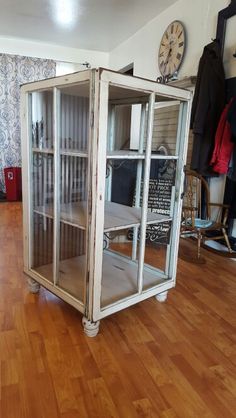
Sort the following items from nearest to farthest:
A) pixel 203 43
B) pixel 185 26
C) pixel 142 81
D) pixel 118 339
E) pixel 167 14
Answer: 1. pixel 142 81
2. pixel 118 339
3. pixel 203 43
4. pixel 185 26
5. pixel 167 14

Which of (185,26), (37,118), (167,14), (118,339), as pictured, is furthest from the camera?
(167,14)

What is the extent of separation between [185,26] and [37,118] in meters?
2.29

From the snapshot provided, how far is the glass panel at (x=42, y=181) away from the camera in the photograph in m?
1.73

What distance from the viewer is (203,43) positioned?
2.95 metres

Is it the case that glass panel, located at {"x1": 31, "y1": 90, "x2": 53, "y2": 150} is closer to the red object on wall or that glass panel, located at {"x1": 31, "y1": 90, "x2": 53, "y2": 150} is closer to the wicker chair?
the wicker chair

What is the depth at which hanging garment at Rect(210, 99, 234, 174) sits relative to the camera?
8.25 ft

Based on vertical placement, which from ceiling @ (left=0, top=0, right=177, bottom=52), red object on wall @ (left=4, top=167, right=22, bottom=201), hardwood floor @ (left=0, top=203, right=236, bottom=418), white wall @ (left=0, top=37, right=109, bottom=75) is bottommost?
hardwood floor @ (left=0, top=203, right=236, bottom=418)

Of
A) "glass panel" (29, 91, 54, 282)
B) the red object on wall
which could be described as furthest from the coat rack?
the red object on wall

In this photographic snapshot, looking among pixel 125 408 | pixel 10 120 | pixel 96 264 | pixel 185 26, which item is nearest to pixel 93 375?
pixel 125 408

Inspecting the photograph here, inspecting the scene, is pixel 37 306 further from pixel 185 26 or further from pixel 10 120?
pixel 10 120

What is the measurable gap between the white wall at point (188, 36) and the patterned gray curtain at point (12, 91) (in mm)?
1502

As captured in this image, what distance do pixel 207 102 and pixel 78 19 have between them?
90.8 inches

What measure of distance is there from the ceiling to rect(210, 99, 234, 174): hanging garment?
5.66 ft

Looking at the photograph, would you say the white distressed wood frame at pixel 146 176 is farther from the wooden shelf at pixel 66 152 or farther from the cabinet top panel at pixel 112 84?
the wooden shelf at pixel 66 152
